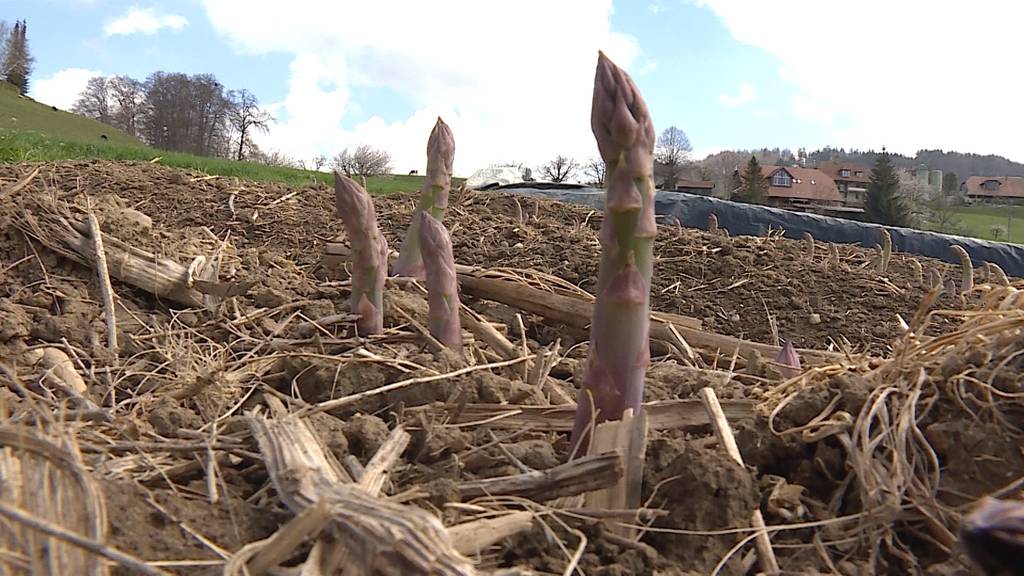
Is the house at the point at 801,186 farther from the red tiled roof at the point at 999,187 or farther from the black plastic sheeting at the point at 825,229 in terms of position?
the black plastic sheeting at the point at 825,229

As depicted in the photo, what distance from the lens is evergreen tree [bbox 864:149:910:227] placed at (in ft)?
96.7

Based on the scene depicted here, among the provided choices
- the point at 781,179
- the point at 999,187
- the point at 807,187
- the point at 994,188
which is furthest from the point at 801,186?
the point at 994,188

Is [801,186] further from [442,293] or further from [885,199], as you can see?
[442,293]

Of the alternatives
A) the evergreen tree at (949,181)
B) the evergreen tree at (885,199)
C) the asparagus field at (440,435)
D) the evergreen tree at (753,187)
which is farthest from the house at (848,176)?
the asparagus field at (440,435)

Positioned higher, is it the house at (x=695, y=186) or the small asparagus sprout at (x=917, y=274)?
the house at (x=695, y=186)

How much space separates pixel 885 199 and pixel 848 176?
127ft

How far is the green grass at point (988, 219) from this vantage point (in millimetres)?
36444

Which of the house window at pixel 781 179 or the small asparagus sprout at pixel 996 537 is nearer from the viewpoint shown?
the small asparagus sprout at pixel 996 537

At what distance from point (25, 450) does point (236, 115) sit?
49.1 meters

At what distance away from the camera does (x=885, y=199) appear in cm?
3017

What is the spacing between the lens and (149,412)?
1.61 meters

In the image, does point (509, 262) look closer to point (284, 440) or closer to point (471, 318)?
point (471, 318)

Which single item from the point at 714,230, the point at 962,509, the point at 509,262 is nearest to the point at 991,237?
the point at 714,230

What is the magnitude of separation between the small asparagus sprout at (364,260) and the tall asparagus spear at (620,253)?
44.8 inches
